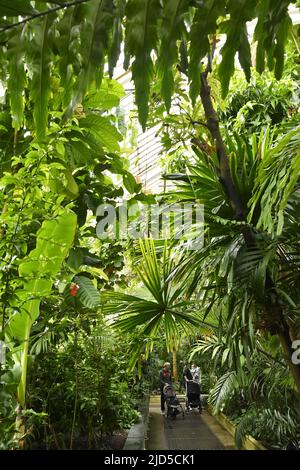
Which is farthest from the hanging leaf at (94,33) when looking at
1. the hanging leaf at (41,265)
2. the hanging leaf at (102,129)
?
the hanging leaf at (102,129)

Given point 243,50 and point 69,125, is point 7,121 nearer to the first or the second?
point 69,125

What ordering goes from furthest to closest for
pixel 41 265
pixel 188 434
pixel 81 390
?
pixel 188 434
pixel 81 390
pixel 41 265

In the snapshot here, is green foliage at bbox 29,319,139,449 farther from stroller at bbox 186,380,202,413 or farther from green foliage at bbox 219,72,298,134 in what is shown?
stroller at bbox 186,380,202,413

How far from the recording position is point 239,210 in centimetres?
198

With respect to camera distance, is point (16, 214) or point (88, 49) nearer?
point (88, 49)

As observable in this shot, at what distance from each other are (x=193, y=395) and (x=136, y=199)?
7.68 meters

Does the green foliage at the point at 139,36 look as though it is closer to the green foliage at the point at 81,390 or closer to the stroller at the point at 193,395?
the green foliage at the point at 81,390

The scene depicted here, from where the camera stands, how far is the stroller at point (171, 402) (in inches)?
317

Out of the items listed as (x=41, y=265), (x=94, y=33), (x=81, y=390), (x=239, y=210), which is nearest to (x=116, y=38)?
(x=94, y=33)

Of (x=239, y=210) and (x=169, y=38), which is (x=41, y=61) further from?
(x=239, y=210)

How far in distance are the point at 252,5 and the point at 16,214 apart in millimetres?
1050

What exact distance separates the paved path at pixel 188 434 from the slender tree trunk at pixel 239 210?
3955mm

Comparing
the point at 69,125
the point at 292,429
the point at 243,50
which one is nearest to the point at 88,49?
the point at 243,50

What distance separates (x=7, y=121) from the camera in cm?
188
